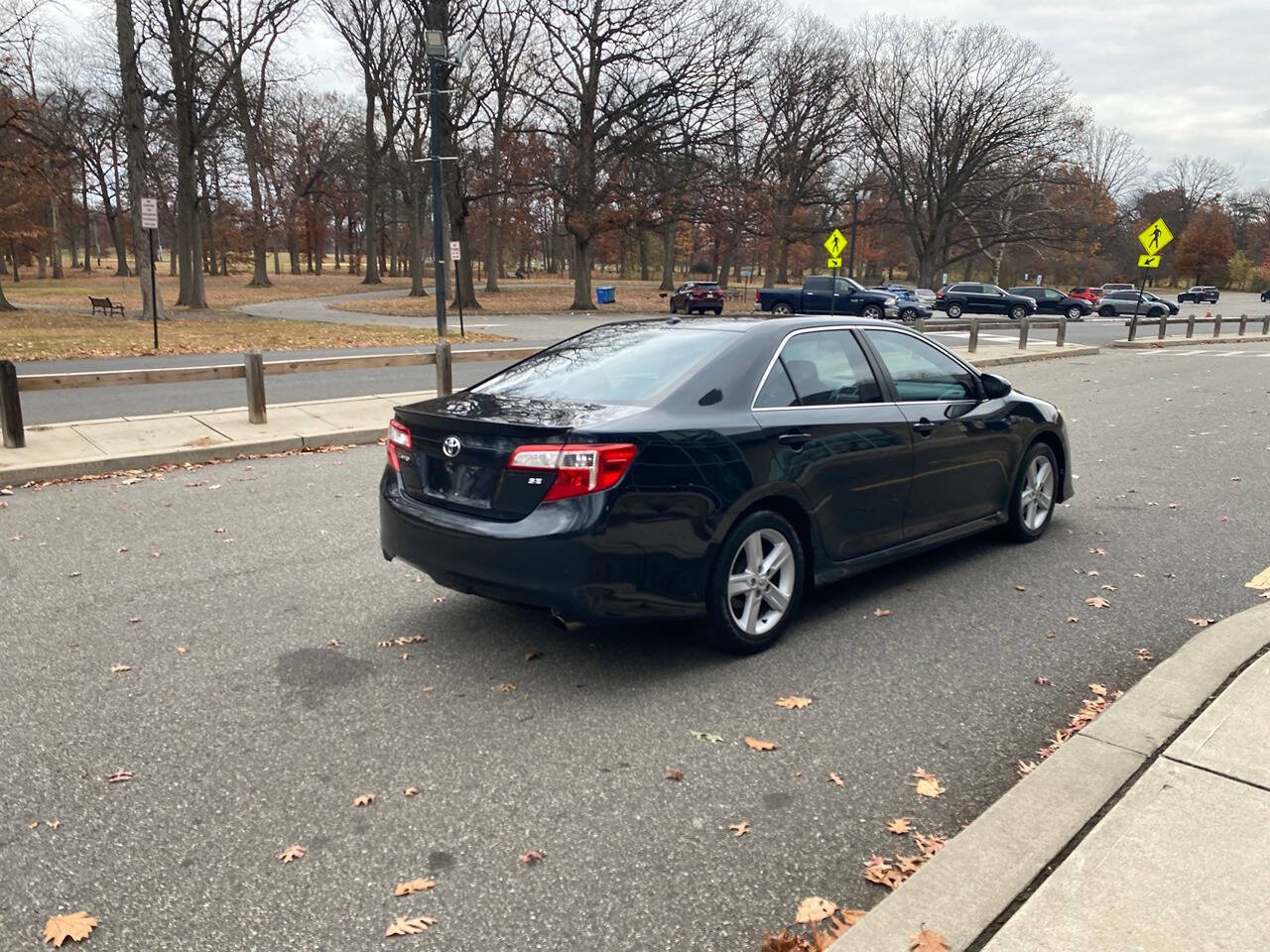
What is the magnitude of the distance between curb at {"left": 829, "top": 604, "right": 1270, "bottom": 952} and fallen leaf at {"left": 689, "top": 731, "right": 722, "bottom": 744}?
1.01m

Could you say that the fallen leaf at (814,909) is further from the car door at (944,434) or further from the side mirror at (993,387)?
the side mirror at (993,387)

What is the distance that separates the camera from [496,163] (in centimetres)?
4097

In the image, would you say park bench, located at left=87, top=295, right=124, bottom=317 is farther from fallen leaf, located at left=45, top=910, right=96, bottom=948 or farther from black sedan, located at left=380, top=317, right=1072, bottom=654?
fallen leaf, located at left=45, top=910, right=96, bottom=948

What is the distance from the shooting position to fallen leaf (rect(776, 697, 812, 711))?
4000 millimetres

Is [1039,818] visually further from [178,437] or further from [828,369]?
[178,437]

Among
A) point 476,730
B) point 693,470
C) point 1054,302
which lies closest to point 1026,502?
point 693,470

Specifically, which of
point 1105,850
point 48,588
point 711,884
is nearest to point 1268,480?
point 1105,850

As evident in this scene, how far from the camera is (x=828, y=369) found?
5051mm

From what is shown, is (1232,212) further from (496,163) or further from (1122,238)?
(496,163)

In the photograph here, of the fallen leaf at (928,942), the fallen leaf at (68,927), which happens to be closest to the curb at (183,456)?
the fallen leaf at (68,927)

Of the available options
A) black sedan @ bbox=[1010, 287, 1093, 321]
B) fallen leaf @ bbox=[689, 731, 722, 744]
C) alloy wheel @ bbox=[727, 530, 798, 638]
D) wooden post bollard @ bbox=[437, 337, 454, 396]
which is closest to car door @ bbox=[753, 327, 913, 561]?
alloy wheel @ bbox=[727, 530, 798, 638]

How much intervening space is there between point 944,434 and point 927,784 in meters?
2.56

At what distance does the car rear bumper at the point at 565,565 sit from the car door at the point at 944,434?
1859 millimetres

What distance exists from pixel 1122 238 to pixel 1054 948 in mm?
101849
